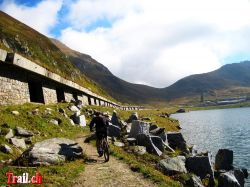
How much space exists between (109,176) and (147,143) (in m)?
9.84

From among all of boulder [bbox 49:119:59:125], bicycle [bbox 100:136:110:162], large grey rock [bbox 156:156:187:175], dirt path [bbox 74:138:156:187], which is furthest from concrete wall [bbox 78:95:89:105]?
dirt path [bbox 74:138:156:187]

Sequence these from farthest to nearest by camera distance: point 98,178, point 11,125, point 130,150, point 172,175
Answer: point 130,150, point 11,125, point 172,175, point 98,178

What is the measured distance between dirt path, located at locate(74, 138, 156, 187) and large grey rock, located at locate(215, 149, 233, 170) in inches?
552

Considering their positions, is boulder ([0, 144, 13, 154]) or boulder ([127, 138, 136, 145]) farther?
boulder ([127, 138, 136, 145])

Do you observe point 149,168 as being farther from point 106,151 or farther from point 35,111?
point 35,111

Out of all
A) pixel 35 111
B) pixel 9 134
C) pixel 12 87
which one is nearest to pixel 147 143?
pixel 9 134

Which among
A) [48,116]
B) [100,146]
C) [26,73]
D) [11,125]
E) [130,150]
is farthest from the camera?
[26,73]

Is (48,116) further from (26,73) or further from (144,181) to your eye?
(144,181)

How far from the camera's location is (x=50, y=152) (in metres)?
18.6

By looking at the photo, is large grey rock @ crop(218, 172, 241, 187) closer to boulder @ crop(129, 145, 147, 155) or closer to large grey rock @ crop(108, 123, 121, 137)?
boulder @ crop(129, 145, 147, 155)

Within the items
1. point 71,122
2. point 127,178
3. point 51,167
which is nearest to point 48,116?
point 71,122

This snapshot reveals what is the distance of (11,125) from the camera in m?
23.3

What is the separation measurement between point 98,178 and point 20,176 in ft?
12.9

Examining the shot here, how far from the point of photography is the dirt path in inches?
622
